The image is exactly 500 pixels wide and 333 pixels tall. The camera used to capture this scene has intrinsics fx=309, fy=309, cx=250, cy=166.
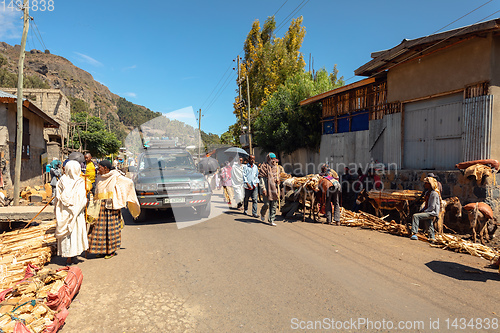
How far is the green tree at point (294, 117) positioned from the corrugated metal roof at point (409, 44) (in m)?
5.73

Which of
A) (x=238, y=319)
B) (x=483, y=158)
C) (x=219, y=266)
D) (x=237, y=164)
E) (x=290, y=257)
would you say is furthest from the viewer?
(x=237, y=164)

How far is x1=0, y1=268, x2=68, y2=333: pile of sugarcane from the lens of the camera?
2823 millimetres

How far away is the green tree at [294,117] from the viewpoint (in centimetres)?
1745

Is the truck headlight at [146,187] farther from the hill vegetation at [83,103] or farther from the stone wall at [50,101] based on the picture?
the hill vegetation at [83,103]

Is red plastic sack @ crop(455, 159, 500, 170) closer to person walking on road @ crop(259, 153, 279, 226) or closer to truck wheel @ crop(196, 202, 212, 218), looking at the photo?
person walking on road @ crop(259, 153, 279, 226)

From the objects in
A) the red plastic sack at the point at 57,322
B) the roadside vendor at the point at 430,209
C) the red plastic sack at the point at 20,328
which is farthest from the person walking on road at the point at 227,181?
the red plastic sack at the point at 20,328

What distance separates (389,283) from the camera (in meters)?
4.49

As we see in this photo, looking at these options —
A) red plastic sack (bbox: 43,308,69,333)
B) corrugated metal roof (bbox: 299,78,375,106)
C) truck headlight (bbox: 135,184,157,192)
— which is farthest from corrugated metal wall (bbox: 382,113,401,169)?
red plastic sack (bbox: 43,308,69,333)

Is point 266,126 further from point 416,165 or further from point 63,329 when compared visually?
point 63,329

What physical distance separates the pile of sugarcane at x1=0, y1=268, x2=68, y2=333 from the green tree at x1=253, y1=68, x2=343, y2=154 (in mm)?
14790

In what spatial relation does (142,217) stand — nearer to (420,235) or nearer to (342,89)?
(420,235)

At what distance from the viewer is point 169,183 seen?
849cm

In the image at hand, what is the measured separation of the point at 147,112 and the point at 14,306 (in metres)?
137

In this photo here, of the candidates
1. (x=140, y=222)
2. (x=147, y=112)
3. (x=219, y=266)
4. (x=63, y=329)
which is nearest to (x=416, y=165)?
(x=219, y=266)
